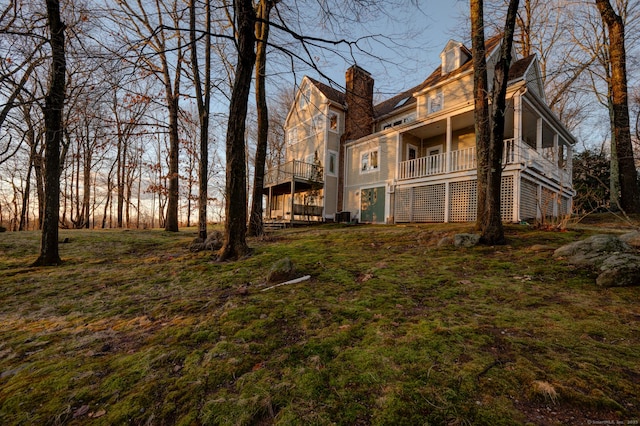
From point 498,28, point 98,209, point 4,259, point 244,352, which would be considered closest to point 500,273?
point 244,352

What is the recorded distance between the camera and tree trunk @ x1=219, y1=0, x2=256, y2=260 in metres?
5.05

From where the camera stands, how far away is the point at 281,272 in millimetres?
4023

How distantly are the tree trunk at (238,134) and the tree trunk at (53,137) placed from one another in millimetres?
3728

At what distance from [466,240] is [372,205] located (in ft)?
30.1

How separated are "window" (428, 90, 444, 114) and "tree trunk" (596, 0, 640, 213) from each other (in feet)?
22.0

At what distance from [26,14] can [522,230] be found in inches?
541

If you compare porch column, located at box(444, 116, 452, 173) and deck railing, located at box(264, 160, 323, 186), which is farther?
deck railing, located at box(264, 160, 323, 186)

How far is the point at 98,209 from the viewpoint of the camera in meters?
26.4

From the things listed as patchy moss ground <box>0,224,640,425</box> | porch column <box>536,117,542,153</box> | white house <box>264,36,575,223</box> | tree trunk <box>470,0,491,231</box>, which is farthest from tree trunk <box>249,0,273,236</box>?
porch column <box>536,117,542,153</box>

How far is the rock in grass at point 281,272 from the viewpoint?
3975mm

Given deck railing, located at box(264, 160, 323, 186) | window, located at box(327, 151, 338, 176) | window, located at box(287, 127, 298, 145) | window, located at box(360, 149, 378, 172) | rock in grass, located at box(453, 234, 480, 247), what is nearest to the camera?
rock in grass, located at box(453, 234, 480, 247)

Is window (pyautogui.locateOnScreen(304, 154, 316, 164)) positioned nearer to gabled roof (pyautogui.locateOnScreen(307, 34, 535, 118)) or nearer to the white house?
the white house

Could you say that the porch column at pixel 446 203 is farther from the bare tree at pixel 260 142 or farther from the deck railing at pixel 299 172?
the bare tree at pixel 260 142

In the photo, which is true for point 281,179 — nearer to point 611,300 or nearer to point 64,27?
point 64,27
